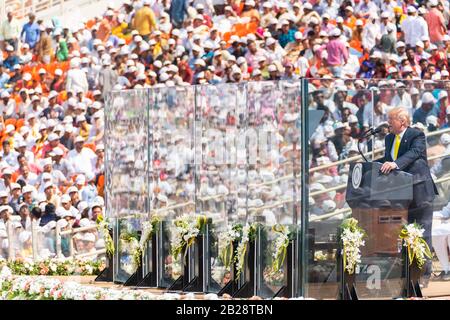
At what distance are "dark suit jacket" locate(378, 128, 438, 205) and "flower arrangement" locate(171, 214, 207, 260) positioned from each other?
94.7 inches

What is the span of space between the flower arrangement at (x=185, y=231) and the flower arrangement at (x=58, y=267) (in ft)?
9.10

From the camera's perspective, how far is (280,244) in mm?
13586

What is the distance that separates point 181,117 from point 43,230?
14.0 feet

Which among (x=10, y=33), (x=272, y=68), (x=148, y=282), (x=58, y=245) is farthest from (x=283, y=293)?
(x=10, y=33)

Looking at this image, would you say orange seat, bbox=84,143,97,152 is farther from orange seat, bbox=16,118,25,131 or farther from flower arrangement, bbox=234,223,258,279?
flower arrangement, bbox=234,223,258,279

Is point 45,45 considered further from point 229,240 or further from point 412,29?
point 229,240

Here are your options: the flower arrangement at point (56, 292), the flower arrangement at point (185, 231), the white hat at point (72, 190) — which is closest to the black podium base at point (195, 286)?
the flower arrangement at point (185, 231)

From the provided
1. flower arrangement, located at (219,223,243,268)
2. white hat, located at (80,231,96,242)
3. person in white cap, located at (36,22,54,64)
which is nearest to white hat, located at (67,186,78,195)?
white hat, located at (80,231,96,242)

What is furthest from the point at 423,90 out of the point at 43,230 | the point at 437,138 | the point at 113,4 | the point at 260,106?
the point at 113,4

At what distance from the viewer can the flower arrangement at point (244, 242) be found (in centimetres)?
1422

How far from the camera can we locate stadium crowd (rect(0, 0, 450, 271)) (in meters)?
23.7

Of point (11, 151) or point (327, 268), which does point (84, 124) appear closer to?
point (11, 151)

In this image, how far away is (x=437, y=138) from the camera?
547 inches

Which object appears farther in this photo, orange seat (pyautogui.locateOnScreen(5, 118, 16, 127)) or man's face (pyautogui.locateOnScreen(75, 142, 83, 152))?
orange seat (pyautogui.locateOnScreen(5, 118, 16, 127))
